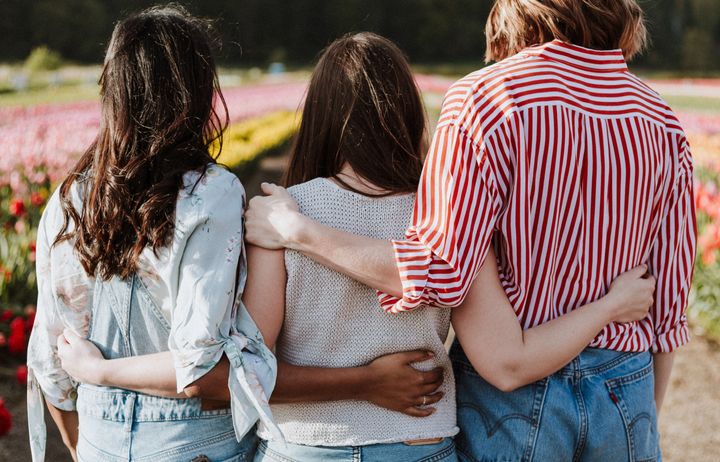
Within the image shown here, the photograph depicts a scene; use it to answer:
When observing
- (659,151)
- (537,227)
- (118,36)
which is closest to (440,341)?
(537,227)

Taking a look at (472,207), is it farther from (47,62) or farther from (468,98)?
(47,62)

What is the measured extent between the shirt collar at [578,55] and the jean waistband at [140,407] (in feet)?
3.01

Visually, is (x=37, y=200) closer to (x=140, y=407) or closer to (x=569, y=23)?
(x=140, y=407)

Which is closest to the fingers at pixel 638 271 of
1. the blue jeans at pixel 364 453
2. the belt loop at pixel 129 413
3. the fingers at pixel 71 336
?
the blue jeans at pixel 364 453

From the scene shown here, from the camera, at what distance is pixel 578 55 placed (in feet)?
4.64

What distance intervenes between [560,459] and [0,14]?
49611mm

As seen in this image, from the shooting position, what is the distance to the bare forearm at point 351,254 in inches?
54.6

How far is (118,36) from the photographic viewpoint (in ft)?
4.92

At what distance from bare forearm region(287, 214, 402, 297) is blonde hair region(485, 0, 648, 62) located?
476 mm

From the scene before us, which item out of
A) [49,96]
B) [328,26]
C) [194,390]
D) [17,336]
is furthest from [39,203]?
[328,26]

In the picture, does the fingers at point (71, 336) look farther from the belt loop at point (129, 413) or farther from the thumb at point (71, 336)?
the belt loop at point (129, 413)

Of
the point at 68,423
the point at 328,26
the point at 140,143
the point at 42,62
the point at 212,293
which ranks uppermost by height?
the point at 140,143

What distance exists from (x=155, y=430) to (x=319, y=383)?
1.16ft

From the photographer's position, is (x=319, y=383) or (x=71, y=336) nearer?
(x=319, y=383)
